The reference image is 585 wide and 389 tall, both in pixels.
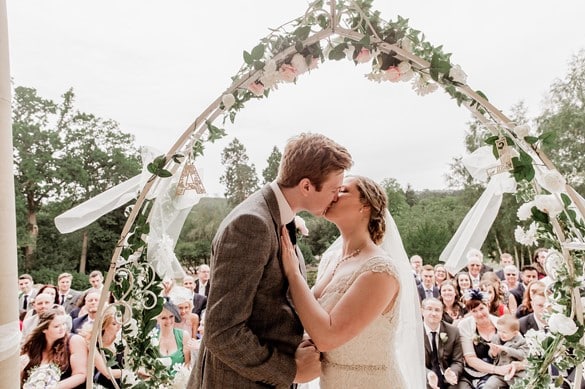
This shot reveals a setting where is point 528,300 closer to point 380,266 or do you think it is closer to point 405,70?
point 380,266

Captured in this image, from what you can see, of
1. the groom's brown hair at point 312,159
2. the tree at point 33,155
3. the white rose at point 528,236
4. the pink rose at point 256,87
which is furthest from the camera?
the tree at point 33,155

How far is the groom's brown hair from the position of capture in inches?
76.8

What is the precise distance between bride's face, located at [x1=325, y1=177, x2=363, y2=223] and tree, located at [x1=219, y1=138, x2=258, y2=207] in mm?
16226

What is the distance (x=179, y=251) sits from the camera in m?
14.7

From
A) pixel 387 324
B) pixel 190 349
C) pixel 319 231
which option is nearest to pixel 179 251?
pixel 319 231

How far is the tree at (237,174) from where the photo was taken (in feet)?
63.0

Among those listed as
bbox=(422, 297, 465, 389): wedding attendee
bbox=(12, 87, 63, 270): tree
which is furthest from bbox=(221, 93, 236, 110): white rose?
bbox=(12, 87, 63, 270): tree

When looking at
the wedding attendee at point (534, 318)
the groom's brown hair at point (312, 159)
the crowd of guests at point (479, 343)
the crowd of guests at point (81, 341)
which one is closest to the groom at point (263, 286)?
the groom's brown hair at point (312, 159)

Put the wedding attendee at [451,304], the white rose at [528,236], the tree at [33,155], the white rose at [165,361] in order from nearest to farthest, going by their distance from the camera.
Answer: the white rose at [528,236], the white rose at [165,361], the wedding attendee at [451,304], the tree at [33,155]

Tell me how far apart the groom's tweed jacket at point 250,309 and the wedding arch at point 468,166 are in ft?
2.19

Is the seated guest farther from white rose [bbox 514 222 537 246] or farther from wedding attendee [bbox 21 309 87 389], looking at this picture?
wedding attendee [bbox 21 309 87 389]

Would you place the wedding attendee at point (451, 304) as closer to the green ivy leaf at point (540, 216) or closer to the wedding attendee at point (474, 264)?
the wedding attendee at point (474, 264)

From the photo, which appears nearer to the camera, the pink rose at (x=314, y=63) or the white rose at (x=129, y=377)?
the pink rose at (x=314, y=63)

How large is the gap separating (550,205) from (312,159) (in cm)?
131
